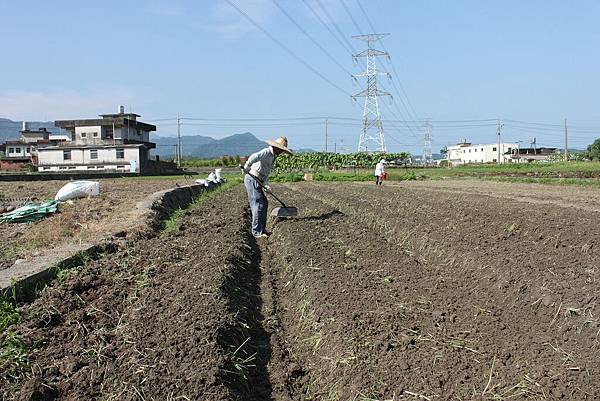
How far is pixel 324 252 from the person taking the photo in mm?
7441

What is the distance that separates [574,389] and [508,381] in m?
0.39

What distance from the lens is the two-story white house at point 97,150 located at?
5378 centimetres

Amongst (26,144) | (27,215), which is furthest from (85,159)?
(27,215)

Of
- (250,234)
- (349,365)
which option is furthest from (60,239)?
(349,365)

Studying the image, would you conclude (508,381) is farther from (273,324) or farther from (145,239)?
(145,239)

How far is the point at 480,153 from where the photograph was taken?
111500 mm

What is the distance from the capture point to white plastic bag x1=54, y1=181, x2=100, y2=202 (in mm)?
14711

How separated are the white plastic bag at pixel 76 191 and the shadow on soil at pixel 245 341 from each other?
9723mm

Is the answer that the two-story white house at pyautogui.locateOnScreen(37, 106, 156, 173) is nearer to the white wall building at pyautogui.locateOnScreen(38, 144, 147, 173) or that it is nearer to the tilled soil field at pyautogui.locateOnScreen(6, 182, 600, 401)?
the white wall building at pyautogui.locateOnScreen(38, 144, 147, 173)

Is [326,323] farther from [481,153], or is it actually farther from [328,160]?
[481,153]

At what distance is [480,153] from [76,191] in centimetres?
10601

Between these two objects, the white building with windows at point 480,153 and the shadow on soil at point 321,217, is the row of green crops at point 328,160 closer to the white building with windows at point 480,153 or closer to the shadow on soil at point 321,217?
the shadow on soil at point 321,217

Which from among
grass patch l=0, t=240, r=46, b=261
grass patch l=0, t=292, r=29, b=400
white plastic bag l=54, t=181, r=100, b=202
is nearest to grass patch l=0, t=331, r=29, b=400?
grass patch l=0, t=292, r=29, b=400

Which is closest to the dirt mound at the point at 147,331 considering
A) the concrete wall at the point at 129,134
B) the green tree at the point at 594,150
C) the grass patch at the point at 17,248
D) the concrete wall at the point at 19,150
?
the grass patch at the point at 17,248
